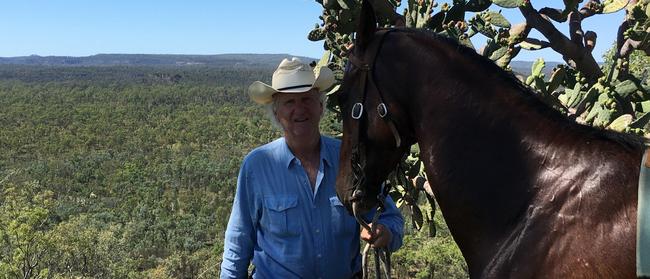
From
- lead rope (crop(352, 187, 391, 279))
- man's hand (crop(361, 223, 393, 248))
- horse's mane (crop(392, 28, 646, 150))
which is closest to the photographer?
horse's mane (crop(392, 28, 646, 150))

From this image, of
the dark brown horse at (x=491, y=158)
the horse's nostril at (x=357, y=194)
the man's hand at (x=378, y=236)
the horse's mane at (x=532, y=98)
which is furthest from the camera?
the man's hand at (x=378, y=236)

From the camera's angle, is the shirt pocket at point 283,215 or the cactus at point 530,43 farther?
the cactus at point 530,43

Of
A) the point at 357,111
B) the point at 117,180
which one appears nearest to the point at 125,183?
the point at 117,180

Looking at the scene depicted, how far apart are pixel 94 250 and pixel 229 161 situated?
117 ft

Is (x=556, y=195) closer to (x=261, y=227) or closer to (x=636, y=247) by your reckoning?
(x=636, y=247)

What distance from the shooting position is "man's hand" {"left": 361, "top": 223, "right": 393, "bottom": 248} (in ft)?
7.75

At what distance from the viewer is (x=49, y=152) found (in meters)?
65.9

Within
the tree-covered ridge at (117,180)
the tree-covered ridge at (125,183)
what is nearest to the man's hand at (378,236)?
the tree-covered ridge at (125,183)

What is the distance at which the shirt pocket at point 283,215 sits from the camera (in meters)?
2.40

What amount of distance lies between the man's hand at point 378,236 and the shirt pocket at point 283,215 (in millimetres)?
291

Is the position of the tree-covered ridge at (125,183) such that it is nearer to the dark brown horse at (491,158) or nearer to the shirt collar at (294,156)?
the shirt collar at (294,156)

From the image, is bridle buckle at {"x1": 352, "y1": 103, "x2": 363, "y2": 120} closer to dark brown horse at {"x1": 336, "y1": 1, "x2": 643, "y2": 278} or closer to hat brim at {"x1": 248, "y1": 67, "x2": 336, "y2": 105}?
dark brown horse at {"x1": 336, "y1": 1, "x2": 643, "y2": 278}

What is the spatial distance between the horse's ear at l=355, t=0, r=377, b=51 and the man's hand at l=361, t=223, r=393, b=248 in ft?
2.68

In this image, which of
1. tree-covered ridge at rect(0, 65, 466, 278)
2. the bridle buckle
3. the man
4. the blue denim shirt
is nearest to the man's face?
the man
